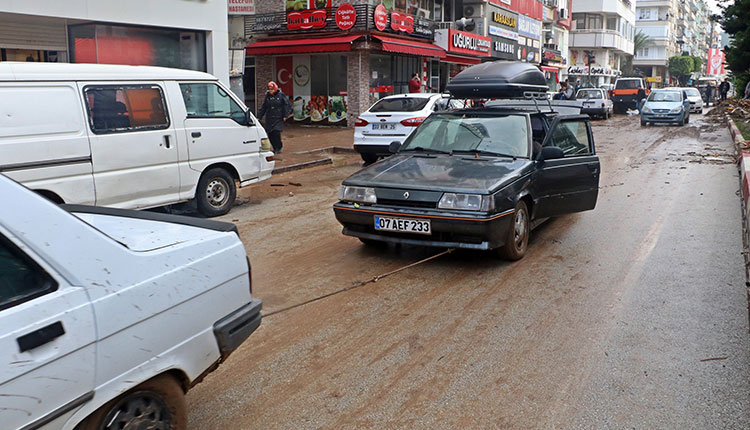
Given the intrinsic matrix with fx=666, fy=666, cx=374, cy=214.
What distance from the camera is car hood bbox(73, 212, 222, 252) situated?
2.93m

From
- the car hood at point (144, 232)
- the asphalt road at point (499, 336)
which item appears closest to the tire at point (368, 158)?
the asphalt road at point (499, 336)

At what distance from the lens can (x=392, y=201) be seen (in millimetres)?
6258

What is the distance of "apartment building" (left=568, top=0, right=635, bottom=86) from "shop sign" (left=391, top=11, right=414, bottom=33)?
124 ft

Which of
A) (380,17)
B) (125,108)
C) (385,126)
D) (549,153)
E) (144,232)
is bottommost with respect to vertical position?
(144,232)

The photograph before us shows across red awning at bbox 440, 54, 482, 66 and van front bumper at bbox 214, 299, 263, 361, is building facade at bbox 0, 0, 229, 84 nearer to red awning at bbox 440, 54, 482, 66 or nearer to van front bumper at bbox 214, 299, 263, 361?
van front bumper at bbox 214, 299, 263, 361

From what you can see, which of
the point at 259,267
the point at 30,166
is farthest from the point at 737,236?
the point at 30,166

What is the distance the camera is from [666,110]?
27.8m

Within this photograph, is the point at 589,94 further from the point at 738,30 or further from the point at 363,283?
the point at 363,283

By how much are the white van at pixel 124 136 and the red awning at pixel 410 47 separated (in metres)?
16.1

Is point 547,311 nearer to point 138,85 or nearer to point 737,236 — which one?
point 737,236

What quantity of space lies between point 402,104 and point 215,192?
20.9ft

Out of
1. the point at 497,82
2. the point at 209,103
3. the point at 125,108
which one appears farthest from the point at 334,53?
the point at 125,108

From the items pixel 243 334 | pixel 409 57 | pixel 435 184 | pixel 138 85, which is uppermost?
pixel 409 57

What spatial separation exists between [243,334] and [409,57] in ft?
89.5
